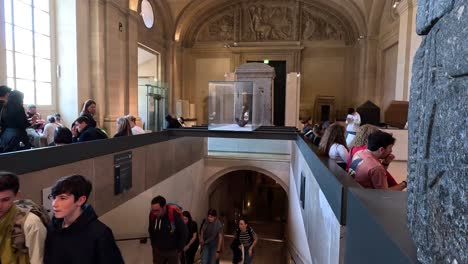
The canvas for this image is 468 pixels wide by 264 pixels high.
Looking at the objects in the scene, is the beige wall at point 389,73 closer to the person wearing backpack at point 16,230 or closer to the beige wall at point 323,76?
the beige wall at point 323,76

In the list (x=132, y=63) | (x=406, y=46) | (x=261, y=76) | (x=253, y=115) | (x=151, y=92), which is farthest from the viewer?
(x=151, y=92)

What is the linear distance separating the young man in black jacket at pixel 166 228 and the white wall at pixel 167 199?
921 mm

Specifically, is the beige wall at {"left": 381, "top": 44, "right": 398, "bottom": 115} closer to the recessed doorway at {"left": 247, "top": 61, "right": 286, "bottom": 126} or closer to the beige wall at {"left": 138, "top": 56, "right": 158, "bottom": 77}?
the recessed doorway at {"left": 247, "top": 61, "right": 286, "bottom": 126}

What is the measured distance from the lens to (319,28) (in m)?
19.3

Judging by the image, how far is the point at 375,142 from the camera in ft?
9.37

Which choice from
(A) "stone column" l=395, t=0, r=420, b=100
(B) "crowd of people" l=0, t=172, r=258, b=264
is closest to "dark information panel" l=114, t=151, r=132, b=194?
(B) "crowd of people" l=0, t=172, r=258, b=264

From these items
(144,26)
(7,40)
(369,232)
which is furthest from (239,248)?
(144,26)

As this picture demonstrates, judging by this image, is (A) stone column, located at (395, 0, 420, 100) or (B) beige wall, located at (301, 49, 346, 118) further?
(B) beige wall, located at (301, 49, 346, 118)

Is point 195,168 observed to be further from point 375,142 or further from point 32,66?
point 375,142

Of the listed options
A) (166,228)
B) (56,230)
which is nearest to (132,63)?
(166,228)

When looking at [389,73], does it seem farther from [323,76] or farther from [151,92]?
[151,92]

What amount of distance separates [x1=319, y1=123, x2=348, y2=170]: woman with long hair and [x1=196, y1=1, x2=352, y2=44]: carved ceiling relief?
640 inches

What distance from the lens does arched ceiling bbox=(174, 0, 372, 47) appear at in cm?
1889

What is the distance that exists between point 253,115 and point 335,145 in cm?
678
